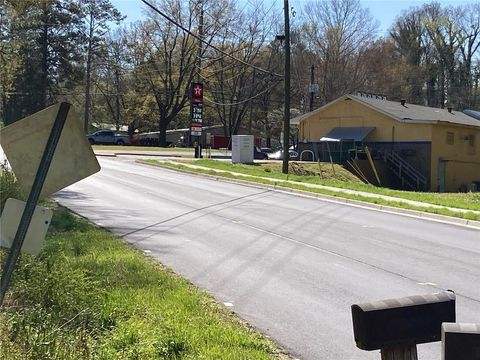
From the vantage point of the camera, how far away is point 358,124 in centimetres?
4266

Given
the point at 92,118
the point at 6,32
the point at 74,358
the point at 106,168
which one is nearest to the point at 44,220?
the point at 74,358

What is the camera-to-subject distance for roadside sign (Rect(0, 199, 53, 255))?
14.4ft

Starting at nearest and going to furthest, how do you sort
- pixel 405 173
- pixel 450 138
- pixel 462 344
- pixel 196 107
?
pixel 462 344 < pixel 405 173 < pixel 450 138 < pixel 196 107

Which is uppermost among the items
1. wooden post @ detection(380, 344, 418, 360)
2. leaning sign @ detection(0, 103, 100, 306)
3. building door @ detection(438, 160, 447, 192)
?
leaning sign @ detection(0, 103, 100, 306)

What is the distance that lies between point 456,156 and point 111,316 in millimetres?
39588

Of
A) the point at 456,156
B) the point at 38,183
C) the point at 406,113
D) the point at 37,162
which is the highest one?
the point at 406,113

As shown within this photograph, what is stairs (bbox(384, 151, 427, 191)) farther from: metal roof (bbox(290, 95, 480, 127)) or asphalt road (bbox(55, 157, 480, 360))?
asphalt road (bbox(55, 157, 480, 360))

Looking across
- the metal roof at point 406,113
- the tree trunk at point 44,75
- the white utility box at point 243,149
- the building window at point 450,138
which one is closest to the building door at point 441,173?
the building window at point 450,138

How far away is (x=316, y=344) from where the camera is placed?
5.40 m

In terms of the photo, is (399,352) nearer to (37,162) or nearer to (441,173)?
(37,162)

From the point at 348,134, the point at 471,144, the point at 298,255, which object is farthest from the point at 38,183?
the point at 471,144

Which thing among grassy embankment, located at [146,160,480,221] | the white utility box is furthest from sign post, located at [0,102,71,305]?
the white utility box

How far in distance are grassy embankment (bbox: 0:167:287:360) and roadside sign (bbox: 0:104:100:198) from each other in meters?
1.16

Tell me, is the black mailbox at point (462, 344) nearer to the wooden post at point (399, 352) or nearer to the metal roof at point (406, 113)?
the wooden post at point (399, 352)
